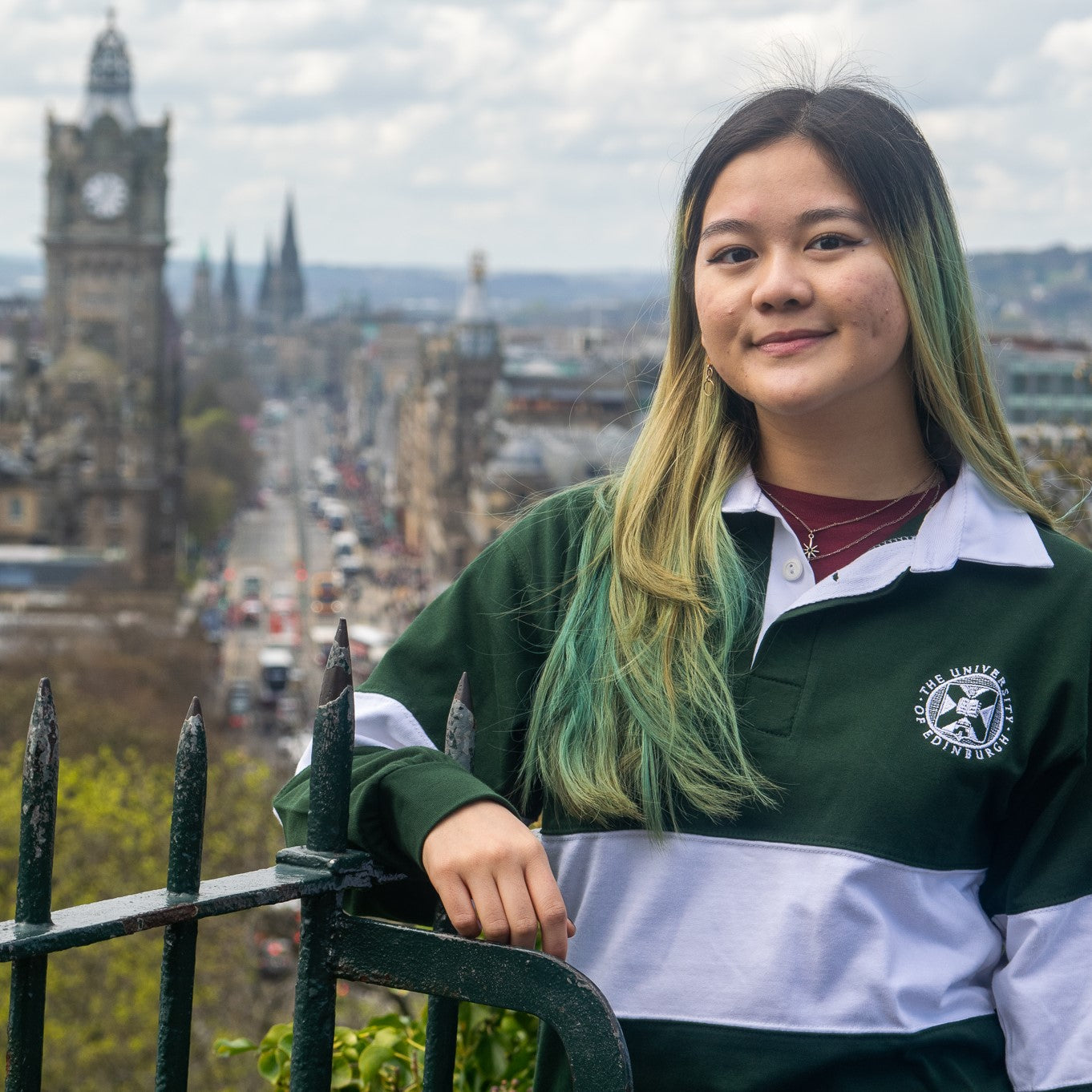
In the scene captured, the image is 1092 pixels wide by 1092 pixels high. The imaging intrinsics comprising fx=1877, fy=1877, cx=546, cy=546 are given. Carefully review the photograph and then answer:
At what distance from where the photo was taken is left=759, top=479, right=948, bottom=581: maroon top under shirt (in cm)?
423

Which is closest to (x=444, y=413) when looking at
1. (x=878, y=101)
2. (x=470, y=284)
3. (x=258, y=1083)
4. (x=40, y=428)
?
(x=470, y=284)

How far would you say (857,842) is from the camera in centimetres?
380

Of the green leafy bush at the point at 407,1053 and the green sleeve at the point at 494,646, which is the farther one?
the green leafy bush at the point at 407,1053

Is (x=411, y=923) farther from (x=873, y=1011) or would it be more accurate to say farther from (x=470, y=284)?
(x=470, y=284)

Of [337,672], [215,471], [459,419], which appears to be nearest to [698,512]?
[337,672]

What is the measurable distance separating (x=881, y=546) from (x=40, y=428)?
111772 millimetres

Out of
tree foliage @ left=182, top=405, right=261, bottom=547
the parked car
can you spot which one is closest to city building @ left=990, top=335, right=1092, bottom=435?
the parked car

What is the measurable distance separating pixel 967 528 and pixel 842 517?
30 centimetres

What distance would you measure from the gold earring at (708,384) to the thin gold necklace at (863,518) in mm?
316

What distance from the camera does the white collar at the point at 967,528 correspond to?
4.09m

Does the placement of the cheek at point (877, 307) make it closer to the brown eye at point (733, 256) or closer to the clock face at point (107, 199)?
the brown eye at point (733, 256)

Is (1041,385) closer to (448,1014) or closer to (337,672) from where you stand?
(448,1014)

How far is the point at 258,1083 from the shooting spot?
3042 centimetres

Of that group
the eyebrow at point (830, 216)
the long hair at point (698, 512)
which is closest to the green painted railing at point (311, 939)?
the long hair at point (698, 512)
